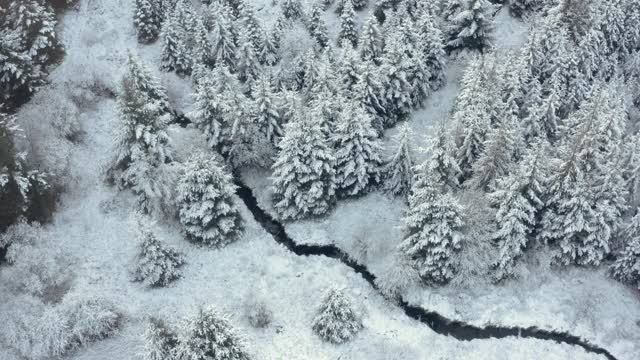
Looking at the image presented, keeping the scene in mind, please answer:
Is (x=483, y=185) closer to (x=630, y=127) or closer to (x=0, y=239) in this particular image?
(x=630, y=127)

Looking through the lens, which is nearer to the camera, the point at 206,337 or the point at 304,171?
the point at 206,337

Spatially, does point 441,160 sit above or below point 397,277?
above

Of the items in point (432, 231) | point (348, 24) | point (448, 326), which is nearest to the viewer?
point (432, 231)

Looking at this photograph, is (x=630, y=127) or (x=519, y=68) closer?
(x=519, y=68)

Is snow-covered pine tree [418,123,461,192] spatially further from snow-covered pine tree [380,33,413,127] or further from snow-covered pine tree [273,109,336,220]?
snow-covered pine tree [380,33,413,127]

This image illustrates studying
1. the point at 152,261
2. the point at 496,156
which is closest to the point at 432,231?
the point at 496,156

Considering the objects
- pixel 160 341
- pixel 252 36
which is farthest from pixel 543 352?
pixel 252 36

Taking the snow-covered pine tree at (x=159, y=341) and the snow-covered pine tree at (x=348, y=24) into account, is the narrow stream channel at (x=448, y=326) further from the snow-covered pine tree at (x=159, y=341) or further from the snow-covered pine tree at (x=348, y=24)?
the snow-covered pine tree at (x=348, y=24)

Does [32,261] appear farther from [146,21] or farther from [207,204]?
[146,21]
